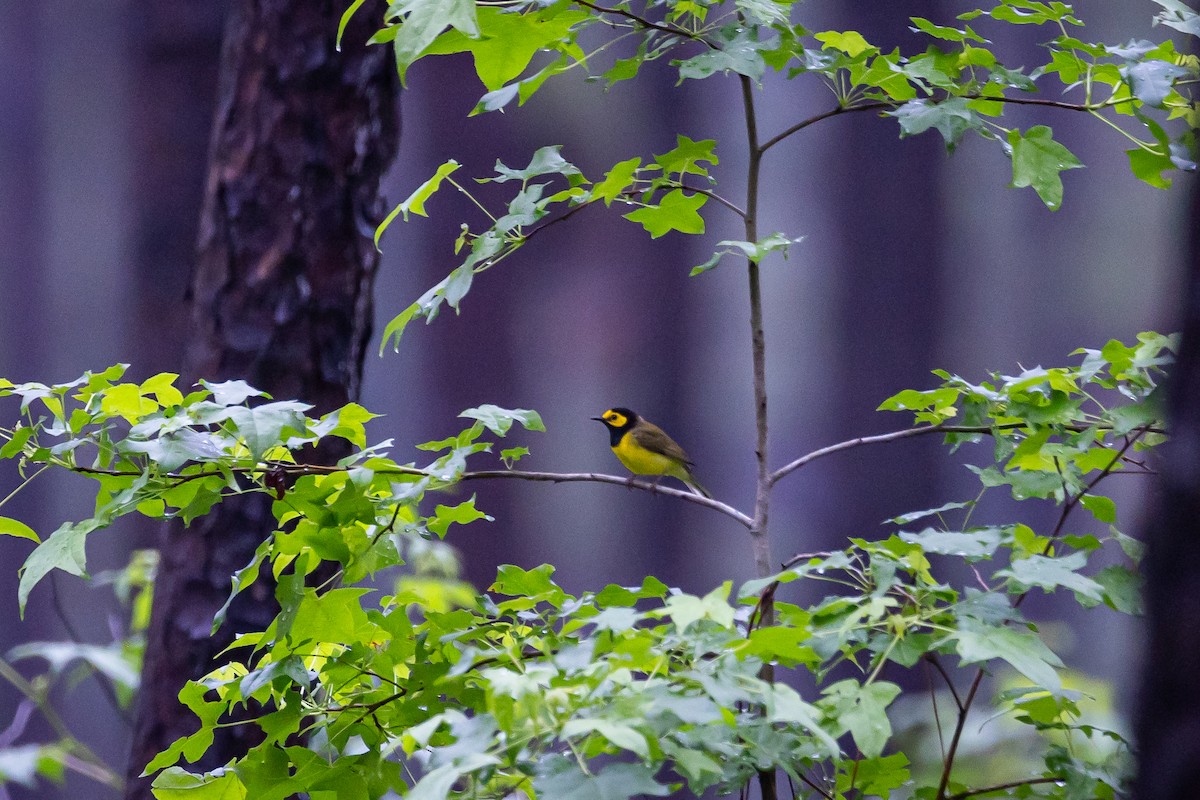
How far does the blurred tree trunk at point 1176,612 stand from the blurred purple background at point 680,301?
12.1 feet

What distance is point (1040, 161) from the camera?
1151 millimetres

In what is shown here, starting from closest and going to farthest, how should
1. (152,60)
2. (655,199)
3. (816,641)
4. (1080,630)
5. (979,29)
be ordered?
1. (816,641)
2. (655,199)
3. (152,60)
4. (979,29)
5. (1080,630)

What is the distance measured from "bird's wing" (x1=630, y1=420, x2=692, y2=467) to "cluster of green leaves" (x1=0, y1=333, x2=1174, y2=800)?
A: 1780 mm

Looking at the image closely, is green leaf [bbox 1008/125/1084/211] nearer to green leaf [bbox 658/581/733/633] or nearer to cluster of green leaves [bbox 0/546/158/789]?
green leaf [bbox 658/581/733/633]

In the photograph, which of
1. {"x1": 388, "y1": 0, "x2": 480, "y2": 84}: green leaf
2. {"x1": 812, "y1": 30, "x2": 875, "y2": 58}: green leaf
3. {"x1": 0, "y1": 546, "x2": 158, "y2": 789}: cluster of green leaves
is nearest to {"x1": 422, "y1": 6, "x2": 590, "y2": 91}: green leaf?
{"x1": 388, "y1": 0, "x2": 480, "y2": 84}: green leaf

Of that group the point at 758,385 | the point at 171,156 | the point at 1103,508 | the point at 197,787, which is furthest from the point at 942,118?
the point at 171,156

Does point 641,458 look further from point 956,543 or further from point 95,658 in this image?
point 956,543

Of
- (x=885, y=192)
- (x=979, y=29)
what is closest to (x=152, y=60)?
(x=885, y=192)

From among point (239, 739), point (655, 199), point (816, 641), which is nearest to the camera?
point (816, 641)

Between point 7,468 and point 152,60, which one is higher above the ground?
point 152,60

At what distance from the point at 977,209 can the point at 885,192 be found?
44cm

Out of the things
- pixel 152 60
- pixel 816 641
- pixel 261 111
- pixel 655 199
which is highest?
pixel 152 60

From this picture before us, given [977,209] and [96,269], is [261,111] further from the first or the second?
[977,209]

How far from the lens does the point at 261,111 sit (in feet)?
6.61
